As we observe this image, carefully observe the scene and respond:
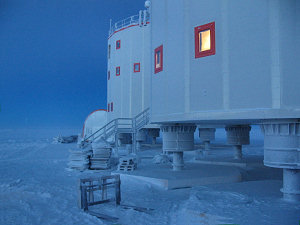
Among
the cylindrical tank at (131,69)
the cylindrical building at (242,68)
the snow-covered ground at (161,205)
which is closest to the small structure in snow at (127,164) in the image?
the snow-covered ground at (161,205)

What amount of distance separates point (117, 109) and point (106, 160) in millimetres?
10412

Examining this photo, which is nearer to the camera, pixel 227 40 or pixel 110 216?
pixel 110 216

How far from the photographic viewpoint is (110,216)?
739cm

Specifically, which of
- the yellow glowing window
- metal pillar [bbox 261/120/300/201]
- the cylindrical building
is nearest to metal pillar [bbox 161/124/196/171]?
the cylindrical building

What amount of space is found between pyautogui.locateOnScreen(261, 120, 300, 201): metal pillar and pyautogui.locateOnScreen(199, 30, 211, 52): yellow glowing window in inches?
131

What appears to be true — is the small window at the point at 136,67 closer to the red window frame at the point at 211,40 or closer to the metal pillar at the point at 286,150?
the red window frame at the point at 211,40

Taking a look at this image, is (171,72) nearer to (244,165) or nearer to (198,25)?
(198,25)

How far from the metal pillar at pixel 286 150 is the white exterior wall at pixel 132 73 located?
647 inches

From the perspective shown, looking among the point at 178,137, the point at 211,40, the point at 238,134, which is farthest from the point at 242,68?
the point at 238,134

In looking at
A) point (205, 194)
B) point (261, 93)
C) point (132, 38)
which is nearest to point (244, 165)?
point (205, 194)

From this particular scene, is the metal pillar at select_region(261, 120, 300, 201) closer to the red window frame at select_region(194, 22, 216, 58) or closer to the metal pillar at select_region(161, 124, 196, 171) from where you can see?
the red window frame at select_region(194, 22, 216, 58)

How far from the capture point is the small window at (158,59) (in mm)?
11930

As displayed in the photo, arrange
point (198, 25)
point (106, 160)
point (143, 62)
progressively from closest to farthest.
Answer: point (198, 25) < point (106, 160) < point (143, 62)

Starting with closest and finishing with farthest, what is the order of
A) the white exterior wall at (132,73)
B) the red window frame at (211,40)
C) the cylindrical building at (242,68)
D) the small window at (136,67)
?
the cylindrical building at (242,68), the red window frame at (211,40), the white exterior wall at (132,73), the small window at (136,67)
